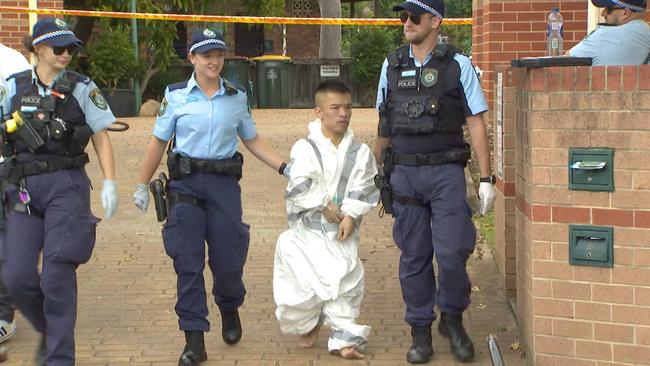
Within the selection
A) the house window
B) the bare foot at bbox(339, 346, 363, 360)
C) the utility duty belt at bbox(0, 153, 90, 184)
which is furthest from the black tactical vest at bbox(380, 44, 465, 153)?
the house window

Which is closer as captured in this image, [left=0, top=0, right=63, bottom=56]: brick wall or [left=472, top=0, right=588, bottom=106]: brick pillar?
[left=472, top=0, right=588, bottom=106]: brick pillar

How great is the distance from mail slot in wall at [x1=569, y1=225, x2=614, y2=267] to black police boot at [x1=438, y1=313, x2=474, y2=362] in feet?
2.96

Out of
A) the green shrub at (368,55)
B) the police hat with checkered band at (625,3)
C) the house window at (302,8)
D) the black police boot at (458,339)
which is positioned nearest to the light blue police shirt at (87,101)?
the black police boot at (458,339)

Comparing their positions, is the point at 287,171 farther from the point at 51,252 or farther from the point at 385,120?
the point at 51,252

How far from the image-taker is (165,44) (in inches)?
928

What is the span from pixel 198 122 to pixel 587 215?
2.14 meters

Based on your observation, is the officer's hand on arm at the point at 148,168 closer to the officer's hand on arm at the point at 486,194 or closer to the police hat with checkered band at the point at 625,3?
the officer's hand on arm at the point at 486,194

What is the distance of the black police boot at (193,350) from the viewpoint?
5996 mm

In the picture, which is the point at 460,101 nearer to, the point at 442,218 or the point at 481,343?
the point at 442,218

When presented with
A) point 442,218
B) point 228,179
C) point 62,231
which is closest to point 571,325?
point 442,218

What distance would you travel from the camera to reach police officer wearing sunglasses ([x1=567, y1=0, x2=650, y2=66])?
5.56 m

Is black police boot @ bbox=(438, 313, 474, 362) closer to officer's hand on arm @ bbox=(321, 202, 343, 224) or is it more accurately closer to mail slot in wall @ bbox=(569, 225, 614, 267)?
officer's hand on arm @ bbox=(321, 202, 343, 224)

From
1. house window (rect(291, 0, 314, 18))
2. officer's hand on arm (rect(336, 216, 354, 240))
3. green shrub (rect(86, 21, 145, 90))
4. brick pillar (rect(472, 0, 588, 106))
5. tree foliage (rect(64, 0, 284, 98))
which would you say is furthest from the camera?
house window (rect(291, 0, 314, 18))

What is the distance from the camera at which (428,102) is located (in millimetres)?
5930
